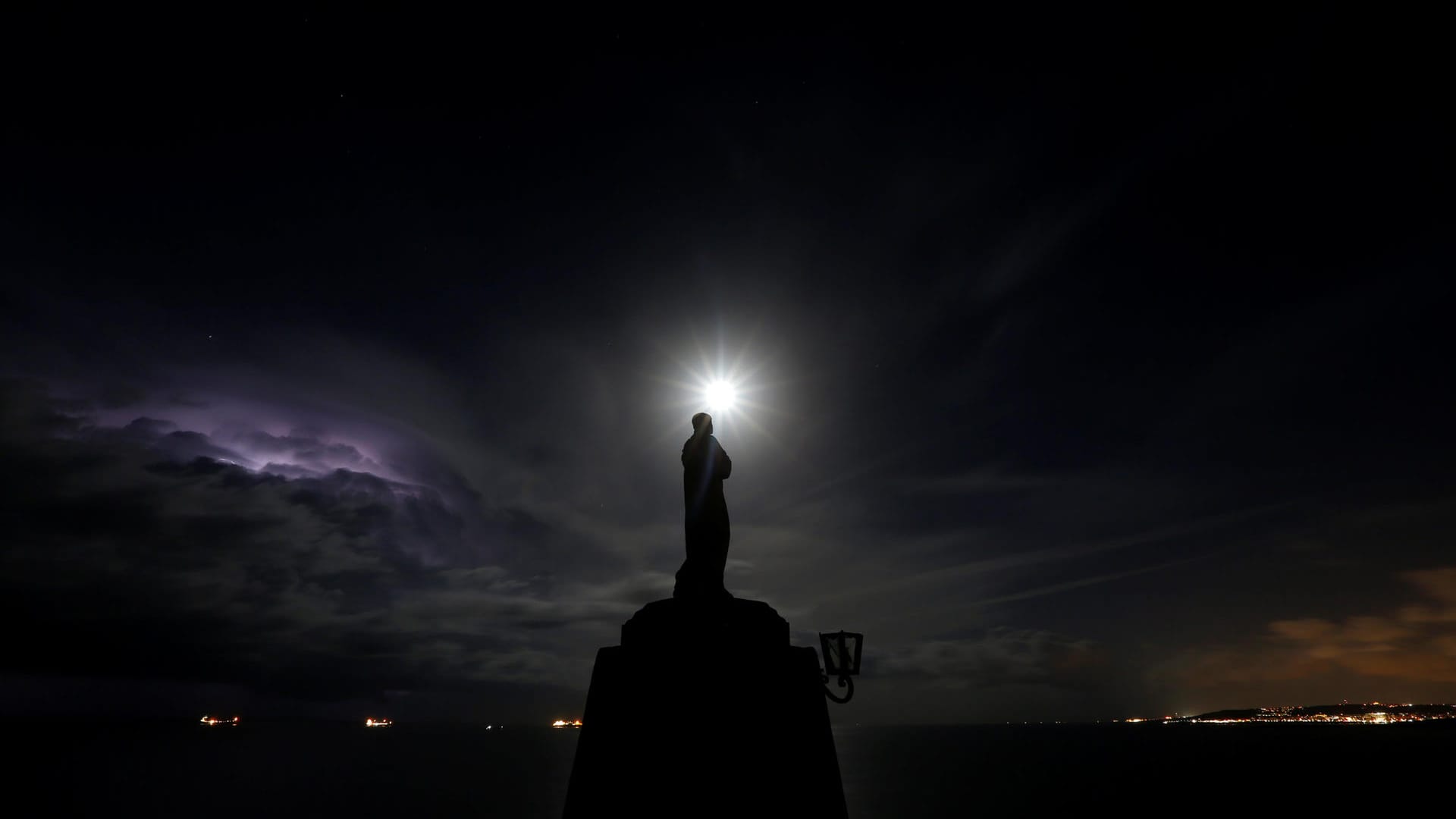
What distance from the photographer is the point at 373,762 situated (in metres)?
149

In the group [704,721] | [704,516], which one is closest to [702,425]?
[704,516]

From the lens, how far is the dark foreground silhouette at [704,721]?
809cm

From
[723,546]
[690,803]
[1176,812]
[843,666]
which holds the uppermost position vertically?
[723,546]

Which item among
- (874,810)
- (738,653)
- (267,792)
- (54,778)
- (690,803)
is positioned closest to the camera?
(690,803)

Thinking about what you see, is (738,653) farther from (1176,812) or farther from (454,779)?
(454,779)

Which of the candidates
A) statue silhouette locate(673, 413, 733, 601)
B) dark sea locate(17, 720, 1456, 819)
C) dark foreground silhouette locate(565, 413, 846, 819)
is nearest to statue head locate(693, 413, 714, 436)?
statue silhouette locate(673, 413, 733, 601)

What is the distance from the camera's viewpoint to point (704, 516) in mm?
9359

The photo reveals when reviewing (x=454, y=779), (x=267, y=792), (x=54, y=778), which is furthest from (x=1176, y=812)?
(x=54, y=778)

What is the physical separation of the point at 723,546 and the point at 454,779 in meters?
130

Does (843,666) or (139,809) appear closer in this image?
(843,666)

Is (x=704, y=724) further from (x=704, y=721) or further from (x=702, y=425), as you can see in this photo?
(x=702, y=425)

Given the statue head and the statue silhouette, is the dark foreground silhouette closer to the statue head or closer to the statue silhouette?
the statue silhouette

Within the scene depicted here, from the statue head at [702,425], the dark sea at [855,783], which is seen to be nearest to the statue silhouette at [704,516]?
the statue head at [702,425]

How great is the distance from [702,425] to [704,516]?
4.13ft
